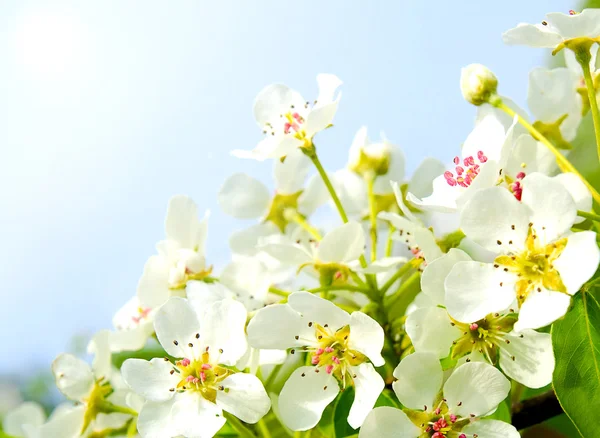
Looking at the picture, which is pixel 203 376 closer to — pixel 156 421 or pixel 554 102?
pixel 156 421

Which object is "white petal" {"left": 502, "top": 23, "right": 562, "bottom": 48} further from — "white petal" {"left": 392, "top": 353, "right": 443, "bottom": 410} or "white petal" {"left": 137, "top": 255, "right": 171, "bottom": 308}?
"white petal" {"left": 137, "top": 255, "right": 171, "bottom": 308}

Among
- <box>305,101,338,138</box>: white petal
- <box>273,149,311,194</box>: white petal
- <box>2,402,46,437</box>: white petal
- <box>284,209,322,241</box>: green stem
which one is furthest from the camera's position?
<box>2,402,46,437</box>: white petal

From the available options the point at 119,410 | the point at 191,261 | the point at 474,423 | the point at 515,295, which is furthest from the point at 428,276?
the point at 119,410

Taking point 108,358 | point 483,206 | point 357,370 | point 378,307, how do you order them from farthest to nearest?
1. point 108,358
2. point 378,307
3. point 357,370
4. point 483,206

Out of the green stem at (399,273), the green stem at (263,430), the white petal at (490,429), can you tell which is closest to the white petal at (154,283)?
the green stem at (263,430)

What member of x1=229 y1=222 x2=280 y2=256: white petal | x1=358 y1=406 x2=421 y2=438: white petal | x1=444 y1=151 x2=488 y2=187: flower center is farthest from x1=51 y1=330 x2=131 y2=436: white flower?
x1=444 y1=151 x2=488 y2=187: flower center

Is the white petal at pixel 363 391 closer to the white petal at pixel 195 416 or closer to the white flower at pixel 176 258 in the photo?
the white petal at pixel 195 416

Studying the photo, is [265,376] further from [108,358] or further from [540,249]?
[540,249]
